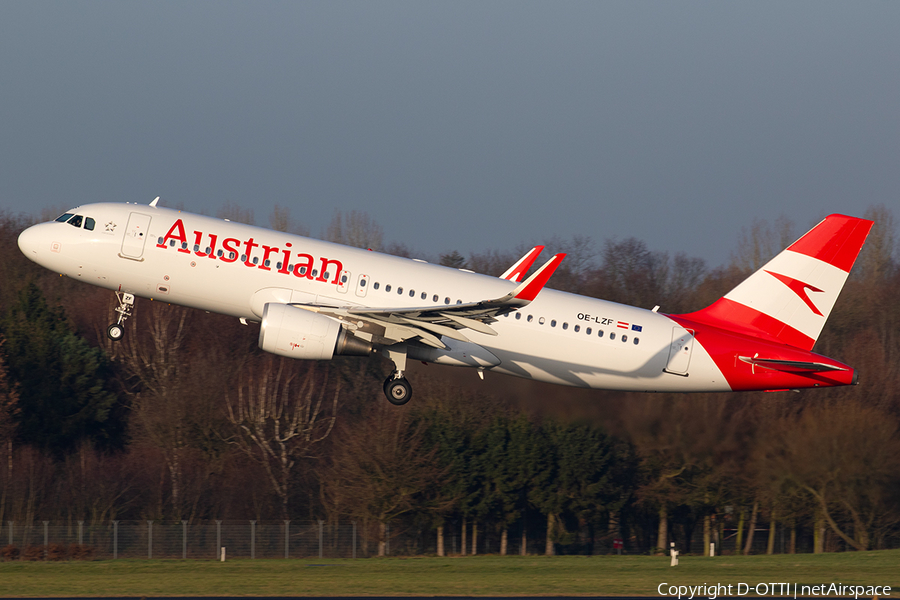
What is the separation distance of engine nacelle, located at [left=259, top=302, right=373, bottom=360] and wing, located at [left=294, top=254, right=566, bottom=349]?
44 cm

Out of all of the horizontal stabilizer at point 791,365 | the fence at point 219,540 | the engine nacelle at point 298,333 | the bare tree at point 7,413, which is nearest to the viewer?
the engine nacelle at point 298,333

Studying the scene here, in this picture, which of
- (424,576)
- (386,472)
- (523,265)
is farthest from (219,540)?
(523,265)

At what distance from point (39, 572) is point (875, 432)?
33.0 m

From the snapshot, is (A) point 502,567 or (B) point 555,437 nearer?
(A) point 502,567

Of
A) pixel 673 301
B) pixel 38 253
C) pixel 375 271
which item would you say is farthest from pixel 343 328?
pixel 673 301

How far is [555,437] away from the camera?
53.7m

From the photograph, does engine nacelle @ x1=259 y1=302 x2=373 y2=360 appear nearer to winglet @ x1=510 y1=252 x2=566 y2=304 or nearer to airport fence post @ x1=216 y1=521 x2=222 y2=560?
winglet @ x1=510 y1=252 x2=566 y2=304

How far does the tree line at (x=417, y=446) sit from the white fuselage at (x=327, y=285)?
6.46 m

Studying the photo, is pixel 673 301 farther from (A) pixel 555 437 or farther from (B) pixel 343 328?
(B) pixel 343 328

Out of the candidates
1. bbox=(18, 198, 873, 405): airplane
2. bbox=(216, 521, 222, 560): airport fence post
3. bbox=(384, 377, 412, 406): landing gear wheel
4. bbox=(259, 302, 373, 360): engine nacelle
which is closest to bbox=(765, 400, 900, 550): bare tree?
bbox=(18, 198, 873, 405): airplane

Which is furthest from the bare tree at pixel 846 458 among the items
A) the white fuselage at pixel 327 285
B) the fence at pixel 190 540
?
the fence at pixel 190 540

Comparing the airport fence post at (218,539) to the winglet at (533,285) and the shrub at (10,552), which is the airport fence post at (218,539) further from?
the winglet at (533,285)

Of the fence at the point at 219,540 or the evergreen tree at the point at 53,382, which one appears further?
the evergreen tree at the point at 53,382

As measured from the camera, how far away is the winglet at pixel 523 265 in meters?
27.3
